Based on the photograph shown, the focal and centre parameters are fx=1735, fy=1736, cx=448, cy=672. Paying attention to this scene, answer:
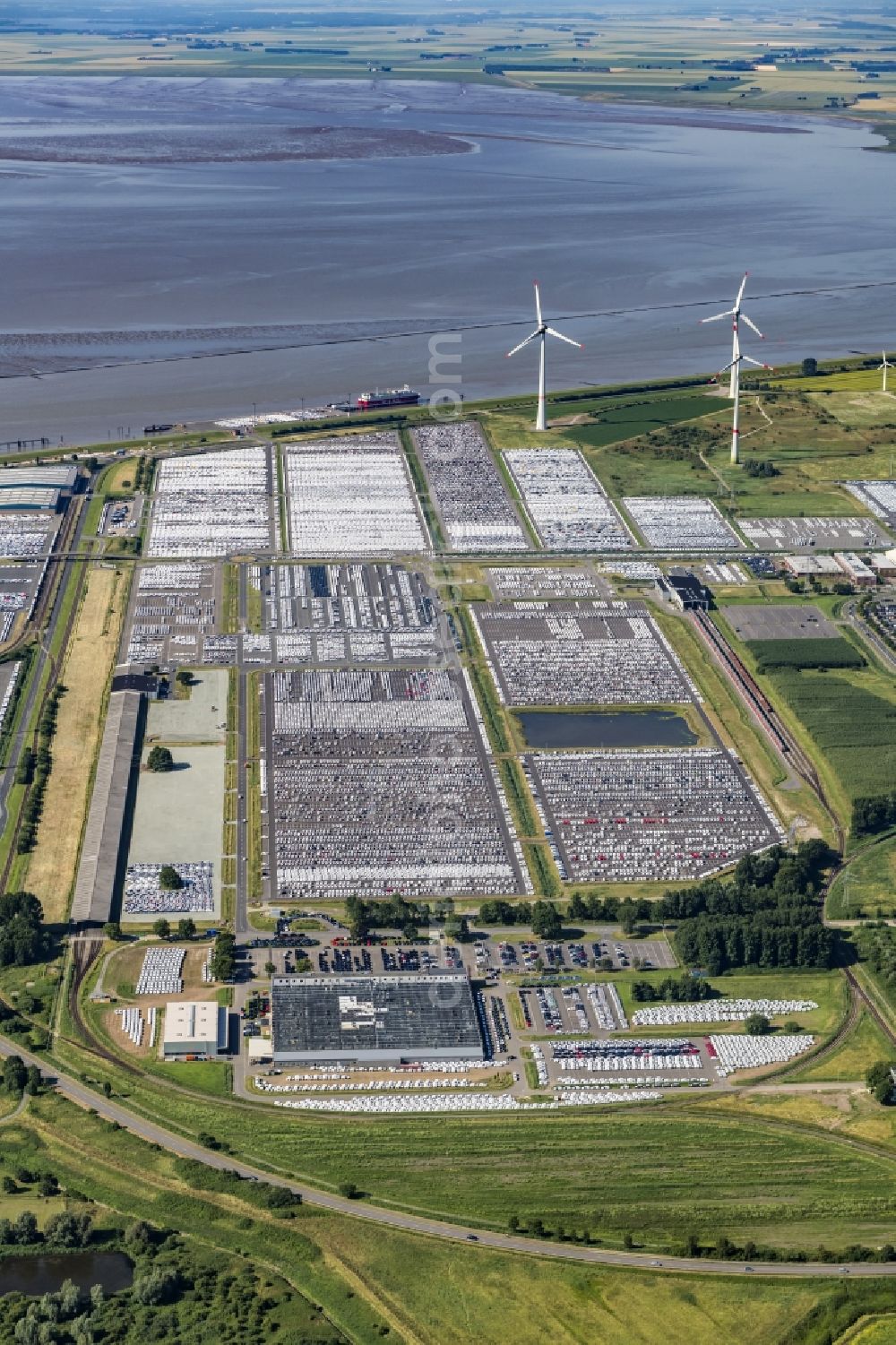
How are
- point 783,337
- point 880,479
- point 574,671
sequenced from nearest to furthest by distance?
1. point 574,671
2. point 880,479
3. point 783,337

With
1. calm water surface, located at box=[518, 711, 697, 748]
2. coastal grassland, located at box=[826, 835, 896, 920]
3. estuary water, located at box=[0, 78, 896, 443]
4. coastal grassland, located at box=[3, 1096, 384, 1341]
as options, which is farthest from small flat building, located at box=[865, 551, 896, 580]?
coastal grassland, located at box=[3, 1096, 384, 1341]

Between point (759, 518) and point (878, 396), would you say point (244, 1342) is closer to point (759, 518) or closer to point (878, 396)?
point (759, 518)

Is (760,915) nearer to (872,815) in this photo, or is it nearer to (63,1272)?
(872,815)

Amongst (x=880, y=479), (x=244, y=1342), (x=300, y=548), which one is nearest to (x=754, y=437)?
(x=880, y=479)

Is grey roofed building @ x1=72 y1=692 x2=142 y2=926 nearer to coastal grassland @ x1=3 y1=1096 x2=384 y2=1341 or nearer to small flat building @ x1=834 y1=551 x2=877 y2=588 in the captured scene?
coastal grassland @ x1=3 y1=1096 x2=384 y2=1341

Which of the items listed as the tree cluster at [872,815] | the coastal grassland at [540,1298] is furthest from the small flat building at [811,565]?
the coastal grassland at [540,1298]

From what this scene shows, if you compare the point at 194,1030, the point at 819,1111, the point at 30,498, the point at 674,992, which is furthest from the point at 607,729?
the point at 30,498

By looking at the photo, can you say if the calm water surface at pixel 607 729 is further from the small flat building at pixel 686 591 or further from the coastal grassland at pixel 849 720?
the small flat building at pixel 686 591
